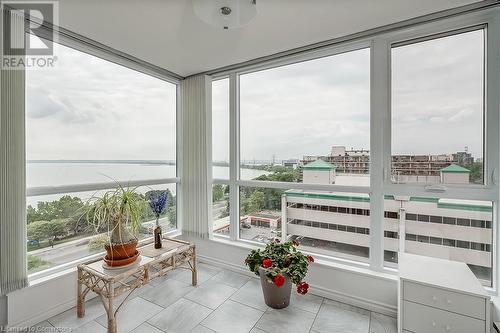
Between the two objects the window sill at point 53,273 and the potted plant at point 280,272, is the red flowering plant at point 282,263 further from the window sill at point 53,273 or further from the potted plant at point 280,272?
the window sill at point 53,273

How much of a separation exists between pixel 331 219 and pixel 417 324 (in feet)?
3.43

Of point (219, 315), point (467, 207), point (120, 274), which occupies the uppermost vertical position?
point (467, 207)

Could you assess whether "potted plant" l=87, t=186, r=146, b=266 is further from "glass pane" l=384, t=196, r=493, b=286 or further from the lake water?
"glass pane" l=384, t=196, r=493, b=286

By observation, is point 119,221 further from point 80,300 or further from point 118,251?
point 80,300

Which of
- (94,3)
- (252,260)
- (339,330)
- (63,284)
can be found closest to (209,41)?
(94,3)

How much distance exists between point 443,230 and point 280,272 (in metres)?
1.47

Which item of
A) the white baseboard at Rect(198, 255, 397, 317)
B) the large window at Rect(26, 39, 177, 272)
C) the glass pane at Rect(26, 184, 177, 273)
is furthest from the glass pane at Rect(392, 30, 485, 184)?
the glass pane at Rect(26, 184, 177, 273)

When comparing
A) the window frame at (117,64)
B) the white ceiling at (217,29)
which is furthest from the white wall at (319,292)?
the white ceiling at (217,29)

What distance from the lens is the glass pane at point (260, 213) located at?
2.78 metres

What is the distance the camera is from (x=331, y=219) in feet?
7.98

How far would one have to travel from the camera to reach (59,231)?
2.19 meters

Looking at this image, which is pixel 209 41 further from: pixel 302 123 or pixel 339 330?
pixel 339 330

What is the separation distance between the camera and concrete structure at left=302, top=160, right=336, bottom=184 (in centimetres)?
244

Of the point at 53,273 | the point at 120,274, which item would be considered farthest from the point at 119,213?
the point at 53,273
